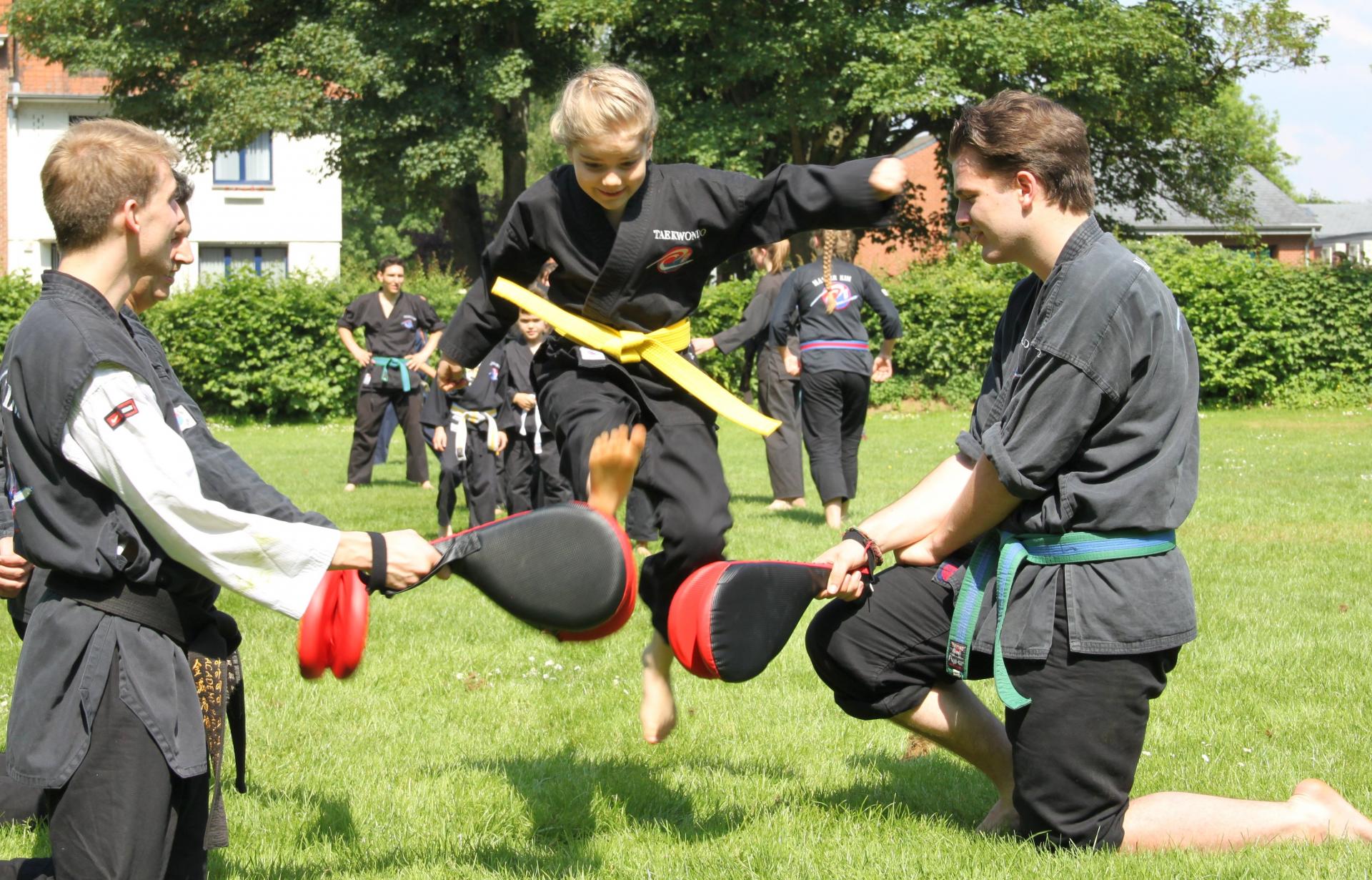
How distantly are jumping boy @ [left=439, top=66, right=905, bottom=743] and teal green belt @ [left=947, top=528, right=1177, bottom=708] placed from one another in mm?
897

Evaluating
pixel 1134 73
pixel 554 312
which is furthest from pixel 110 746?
pixel 1134 73

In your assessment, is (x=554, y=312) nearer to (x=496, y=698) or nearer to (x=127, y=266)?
(x=127, y=266)

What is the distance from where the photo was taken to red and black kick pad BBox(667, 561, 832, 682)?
361 cm

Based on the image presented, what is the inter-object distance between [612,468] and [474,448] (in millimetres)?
6275

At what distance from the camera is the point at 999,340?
4.08m

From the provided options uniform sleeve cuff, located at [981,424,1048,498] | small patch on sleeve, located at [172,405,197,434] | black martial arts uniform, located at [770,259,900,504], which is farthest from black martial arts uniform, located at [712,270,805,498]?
small patch on sleeve, located at [172,405,197,434]

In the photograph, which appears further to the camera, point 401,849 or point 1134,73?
point 1134,73

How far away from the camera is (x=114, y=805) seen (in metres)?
2.76

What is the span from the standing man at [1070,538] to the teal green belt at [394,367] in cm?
1033

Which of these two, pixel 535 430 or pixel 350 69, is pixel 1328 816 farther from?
pixel 350 69

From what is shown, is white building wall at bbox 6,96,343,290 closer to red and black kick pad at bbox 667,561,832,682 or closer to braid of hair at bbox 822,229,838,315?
braid of hair at bbox 822,229,838,315

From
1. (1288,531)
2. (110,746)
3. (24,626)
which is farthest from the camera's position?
(1288,531)

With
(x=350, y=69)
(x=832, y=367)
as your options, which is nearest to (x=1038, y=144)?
(x=832, y=367)

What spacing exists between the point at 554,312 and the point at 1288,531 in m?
7.56
